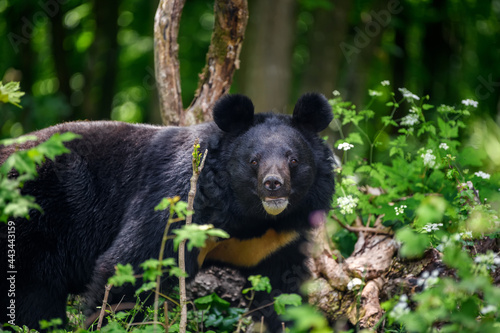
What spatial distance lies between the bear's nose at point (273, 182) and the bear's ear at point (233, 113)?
33.9 inches

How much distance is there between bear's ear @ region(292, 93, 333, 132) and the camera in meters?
5.43

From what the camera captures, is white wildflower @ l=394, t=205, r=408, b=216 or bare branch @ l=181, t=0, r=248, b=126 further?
bare branch @ l=181, t=0, r=248, b=126

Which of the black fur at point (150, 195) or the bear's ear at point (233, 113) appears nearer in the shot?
the black fur at point (150, 195)

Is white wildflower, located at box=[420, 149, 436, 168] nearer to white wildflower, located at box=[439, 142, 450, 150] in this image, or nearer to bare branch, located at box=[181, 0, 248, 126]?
white wildflower, located at box=[439, 142, 450, 150]

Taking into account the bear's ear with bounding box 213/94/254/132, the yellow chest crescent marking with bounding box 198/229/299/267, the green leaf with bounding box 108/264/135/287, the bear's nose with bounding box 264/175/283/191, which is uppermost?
the bear's ear with bounding box 213/94/254/132

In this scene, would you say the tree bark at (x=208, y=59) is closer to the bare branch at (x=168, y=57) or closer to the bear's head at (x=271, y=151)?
the bare branch at (x=168, y=57)

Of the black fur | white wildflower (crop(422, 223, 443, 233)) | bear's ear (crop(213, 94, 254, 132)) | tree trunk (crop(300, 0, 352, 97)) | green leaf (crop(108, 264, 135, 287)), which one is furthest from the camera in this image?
tree trunk (crop(300, 0, 352, 97))

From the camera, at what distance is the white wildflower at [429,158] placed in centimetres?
589

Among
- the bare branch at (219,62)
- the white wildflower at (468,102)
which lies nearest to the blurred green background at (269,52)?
the bare branch at (219,62)

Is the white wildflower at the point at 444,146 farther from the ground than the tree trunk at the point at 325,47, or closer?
closer

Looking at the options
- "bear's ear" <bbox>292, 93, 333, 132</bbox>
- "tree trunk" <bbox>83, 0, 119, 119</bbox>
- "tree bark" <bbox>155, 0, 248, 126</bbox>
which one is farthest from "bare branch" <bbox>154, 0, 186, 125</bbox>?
"tree trunk" <bbox>83, 0, 119, 119</bbox>

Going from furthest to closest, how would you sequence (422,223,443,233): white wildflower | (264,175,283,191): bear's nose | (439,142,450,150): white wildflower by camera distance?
1. (439,142,450,150): white wildflower
2. (422,223,443,233): white wildflower
3. (264,175,283,191): bear's nose

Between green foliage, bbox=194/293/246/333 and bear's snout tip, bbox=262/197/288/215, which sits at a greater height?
bear's snout tip, bbox=262/197/288/215

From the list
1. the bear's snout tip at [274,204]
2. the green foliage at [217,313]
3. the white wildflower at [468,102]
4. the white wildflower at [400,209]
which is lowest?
the green foliage at [217,313]
